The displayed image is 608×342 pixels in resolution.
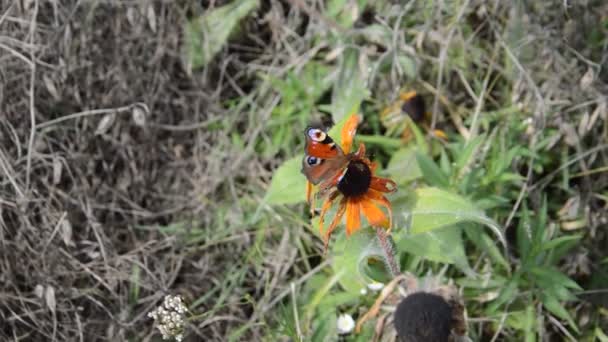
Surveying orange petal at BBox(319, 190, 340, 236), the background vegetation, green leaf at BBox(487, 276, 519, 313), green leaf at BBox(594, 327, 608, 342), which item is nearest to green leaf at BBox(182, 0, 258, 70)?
the background vegetation

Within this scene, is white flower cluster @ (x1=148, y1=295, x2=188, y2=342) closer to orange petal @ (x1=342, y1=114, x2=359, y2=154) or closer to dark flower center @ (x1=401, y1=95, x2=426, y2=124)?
orange petal @ (x1=342, y1=114, x2=359, y2=154)

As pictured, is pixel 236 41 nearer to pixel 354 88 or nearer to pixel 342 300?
pixel 354 88

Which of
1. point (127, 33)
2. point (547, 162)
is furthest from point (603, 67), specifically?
point (127, 33)

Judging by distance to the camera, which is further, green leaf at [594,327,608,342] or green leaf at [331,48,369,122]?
green leaf at [331,48,369,122]

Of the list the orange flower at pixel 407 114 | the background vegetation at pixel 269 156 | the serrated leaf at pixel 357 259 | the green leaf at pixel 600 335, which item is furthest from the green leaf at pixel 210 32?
the green leaf at pixel 600 335

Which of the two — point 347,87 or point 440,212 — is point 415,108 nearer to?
point 347,87

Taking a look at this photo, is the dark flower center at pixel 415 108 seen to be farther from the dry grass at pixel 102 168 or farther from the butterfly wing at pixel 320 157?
the butterfly wing at pixel 320 157
